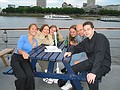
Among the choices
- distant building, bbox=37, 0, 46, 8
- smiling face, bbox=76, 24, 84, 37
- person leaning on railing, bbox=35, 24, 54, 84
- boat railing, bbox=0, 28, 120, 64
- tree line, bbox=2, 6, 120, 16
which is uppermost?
distant building, bbox=37, 0, 46, 8

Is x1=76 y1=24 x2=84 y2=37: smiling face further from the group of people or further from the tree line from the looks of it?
the tree line

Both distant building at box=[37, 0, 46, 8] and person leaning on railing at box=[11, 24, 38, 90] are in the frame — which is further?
distant building at box=[37, 0, 46, 8]

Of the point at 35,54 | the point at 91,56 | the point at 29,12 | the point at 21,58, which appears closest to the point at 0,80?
the point at 21,58

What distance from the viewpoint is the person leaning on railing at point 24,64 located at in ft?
8.79

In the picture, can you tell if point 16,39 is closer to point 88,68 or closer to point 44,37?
point 44,37

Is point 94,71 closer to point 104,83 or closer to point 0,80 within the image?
point 104,83

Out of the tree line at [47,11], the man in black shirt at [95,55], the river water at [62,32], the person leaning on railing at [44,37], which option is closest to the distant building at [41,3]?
the tree line at [47,11]

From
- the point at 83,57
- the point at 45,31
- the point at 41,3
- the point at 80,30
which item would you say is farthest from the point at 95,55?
the point at 41,3

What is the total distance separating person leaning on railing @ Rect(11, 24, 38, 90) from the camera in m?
2.68

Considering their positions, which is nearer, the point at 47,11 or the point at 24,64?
the point at 24,64

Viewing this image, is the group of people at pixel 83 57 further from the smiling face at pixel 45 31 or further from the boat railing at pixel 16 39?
the boat railing at pixel 16 39

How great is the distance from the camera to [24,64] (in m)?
2.85

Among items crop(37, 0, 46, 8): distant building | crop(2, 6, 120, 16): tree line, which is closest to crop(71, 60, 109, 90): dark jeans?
crop(2, 6, 120, 16): tree line

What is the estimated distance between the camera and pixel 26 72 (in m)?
2.71
